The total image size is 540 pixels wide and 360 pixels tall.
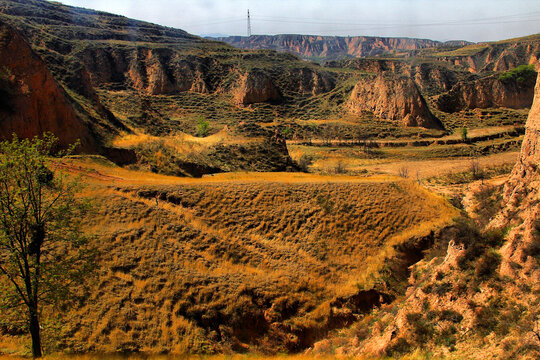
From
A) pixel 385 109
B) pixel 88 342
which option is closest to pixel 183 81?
pixel 385 109

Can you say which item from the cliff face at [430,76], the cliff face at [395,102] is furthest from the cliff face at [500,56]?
the cliff face at [395,102]

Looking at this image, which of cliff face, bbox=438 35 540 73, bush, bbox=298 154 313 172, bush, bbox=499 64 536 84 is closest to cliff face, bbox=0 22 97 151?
bush, bbox=298 154 313 172

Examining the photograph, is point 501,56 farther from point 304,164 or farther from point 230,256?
point 230,256

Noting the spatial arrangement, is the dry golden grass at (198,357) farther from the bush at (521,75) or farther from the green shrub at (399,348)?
the bush at (521,75)

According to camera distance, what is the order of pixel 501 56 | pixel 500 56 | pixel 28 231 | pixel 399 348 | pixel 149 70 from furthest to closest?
1. pixel 500 56
2. pixel 501 56
3. pixel 149 70
4. pixel 399 348
5. pixel 28 231

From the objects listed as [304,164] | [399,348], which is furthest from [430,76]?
[399,348]

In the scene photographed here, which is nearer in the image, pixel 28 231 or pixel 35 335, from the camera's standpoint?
pixel 35 335

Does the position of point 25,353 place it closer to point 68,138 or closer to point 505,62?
point 68,138

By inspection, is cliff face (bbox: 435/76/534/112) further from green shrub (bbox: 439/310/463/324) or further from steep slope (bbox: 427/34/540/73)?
green shrub (bbox: 439/310/463/324)
